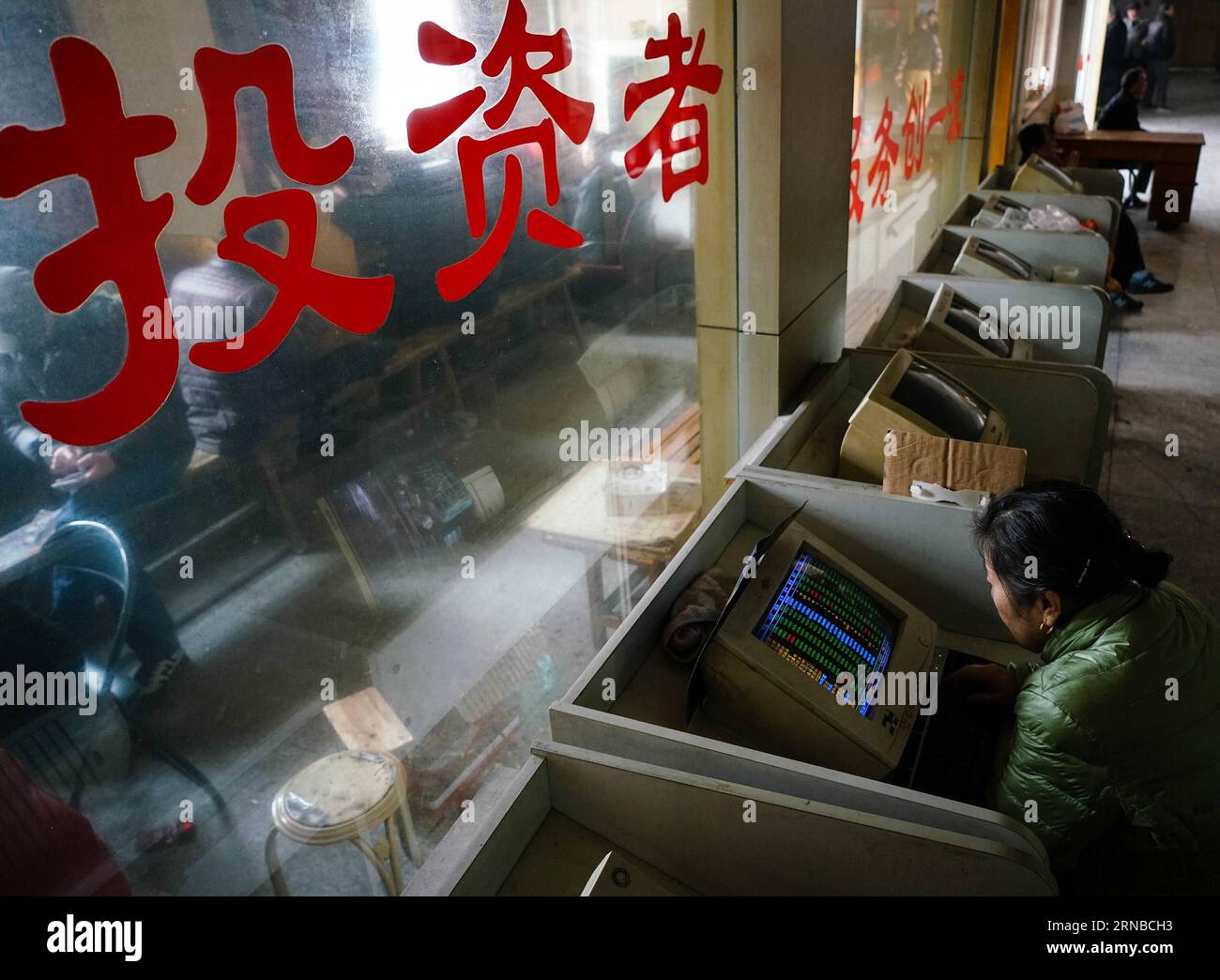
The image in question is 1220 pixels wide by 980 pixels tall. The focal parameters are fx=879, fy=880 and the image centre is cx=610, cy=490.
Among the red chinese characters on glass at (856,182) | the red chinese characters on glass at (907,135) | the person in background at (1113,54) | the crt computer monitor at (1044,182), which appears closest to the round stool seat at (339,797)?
the red chinese characters on glass at (907,135)

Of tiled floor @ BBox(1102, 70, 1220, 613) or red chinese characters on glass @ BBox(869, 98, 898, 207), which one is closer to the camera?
tiled floor @ BBox(1102, 70, 1220, 613)

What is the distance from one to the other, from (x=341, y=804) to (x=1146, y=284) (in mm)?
7175

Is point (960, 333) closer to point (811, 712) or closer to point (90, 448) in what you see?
point (811, 712)

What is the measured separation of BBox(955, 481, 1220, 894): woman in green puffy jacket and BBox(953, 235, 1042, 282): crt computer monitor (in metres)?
2.62

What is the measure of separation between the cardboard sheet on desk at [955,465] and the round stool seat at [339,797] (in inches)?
56.7

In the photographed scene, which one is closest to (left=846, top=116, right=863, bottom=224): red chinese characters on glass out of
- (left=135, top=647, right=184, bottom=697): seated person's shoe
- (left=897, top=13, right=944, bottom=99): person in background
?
(left=897, top=13, right=944, bottom=99): person in background

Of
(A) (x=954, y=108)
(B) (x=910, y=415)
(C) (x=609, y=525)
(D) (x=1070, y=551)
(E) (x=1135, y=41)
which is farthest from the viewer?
(E) (x=1135, y=41)

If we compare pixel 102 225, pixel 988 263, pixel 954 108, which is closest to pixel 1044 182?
pixel 954 108

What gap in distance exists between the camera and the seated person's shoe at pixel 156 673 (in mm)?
1515

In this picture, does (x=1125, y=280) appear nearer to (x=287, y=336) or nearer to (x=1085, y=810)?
(x=1085, y=810)

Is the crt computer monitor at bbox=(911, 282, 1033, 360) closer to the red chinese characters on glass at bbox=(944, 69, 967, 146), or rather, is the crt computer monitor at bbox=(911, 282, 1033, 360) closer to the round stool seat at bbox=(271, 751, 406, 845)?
the round stool seat at bbox=(271, 751, 406, 845)

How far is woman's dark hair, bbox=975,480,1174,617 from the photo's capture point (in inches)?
62.4

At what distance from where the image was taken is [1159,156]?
26.9 ft

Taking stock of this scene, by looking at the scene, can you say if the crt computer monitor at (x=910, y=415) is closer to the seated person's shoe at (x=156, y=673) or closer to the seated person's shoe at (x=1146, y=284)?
the seated person's shoe at (x=156, y=673)
